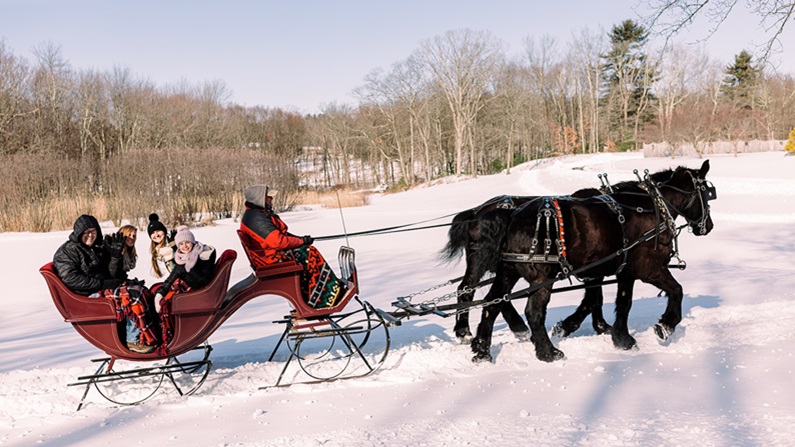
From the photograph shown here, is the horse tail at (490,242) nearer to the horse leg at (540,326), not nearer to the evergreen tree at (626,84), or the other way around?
the horse leg at (540,326)

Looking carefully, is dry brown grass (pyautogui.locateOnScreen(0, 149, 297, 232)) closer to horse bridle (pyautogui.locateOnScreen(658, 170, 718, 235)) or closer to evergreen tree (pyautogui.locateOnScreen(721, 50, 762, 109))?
horse bridle (pyautogui.locateOnScreen(658, 170, 718, 235))

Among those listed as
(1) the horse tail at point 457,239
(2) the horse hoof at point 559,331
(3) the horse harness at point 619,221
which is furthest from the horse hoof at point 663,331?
(1) the horse tail at point 457,239

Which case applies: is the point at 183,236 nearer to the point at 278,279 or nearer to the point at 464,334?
the point at 278,279

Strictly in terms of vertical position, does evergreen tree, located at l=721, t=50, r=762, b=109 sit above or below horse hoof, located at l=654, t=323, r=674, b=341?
above

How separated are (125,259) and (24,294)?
748 centimetres

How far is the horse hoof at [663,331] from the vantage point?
225 inches

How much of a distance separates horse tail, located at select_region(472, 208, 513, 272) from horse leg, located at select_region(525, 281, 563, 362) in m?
0.47

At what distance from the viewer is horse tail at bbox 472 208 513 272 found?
549cm

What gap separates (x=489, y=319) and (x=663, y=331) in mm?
1650

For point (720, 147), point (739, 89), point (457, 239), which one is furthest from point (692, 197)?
point (739, 89)

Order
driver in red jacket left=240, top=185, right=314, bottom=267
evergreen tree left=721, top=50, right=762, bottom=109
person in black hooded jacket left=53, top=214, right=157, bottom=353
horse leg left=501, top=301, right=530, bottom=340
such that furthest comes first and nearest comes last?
evergreen tree left=721, top=50, right=762, bottom=109, horse leg left=501, top=301, right=530, bottom=340, driver in red jacket left=240, top=185, right=314, bottom=267, person in black hooded jacket left=53, top=214, right=157, bottom=353

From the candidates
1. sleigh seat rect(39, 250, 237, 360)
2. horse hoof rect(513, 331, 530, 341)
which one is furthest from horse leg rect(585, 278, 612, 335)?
sleigh seat rect(39, 250, 237, 360)

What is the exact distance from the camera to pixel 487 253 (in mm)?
5508

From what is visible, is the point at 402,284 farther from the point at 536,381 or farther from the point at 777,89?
the point at 777,89
